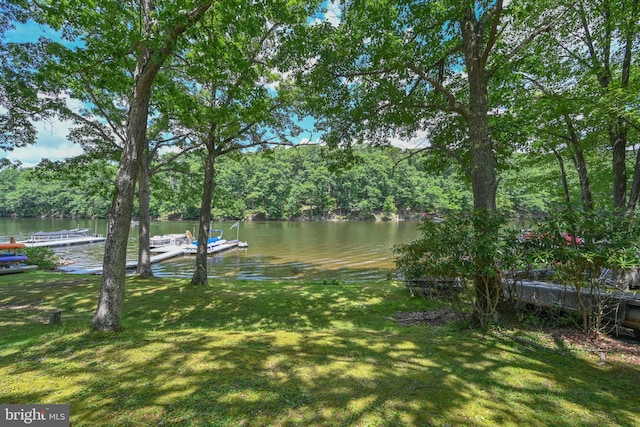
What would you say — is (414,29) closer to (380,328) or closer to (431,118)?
(431,118)

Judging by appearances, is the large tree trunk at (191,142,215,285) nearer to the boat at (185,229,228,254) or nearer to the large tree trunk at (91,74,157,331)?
the large tree trunk at (91,74,157,331)

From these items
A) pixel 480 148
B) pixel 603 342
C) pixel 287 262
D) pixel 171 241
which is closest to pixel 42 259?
pixel 171 241

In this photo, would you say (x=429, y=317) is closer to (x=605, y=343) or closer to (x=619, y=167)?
(x=605, y=343)

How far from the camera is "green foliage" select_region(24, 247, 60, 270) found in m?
15.3

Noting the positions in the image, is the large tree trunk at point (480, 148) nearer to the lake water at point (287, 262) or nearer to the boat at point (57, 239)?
the lake water at point (287, 262)

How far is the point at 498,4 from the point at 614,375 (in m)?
5.34

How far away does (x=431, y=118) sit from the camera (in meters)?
7.88

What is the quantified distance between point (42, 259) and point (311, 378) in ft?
67.4

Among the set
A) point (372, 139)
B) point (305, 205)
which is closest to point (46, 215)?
point (305, 205)

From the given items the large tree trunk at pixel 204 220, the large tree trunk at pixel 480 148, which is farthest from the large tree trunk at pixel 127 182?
the large tree trunk at pixel 204 220

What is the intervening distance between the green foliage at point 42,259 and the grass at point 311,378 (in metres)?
14.3

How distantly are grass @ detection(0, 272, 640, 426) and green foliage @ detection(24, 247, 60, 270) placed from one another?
47.0ft

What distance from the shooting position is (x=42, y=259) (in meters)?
15.9

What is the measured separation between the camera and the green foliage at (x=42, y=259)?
15.3 meters
